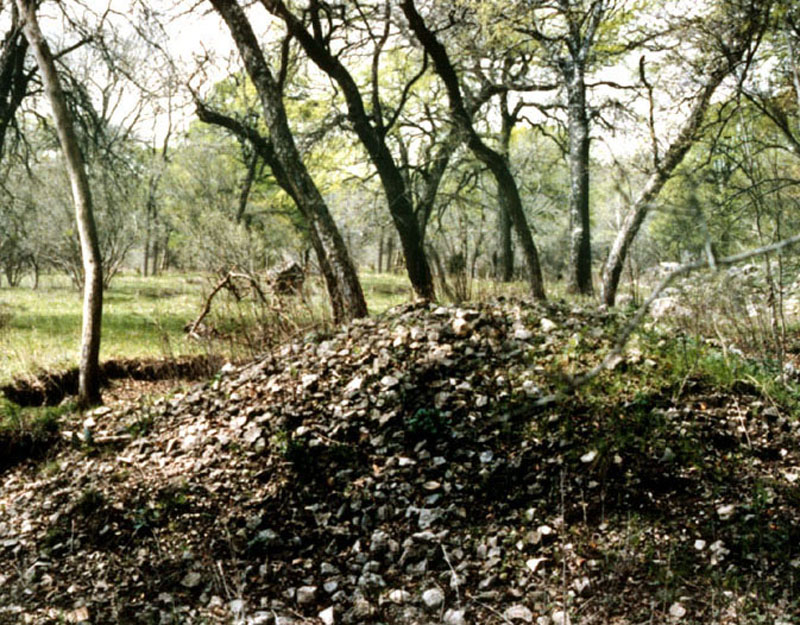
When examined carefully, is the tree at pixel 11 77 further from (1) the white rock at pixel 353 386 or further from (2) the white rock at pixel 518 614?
(2) the white rock at pixel 518 614

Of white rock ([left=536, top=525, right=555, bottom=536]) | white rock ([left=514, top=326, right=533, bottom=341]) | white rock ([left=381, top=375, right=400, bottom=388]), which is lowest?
white rock ([left=536, top=525, right=555, bottom=536])

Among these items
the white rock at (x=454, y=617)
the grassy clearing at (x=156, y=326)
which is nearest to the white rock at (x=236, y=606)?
the white rock at (x=454, y=617)

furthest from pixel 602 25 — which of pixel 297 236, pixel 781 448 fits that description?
pixel 297 236

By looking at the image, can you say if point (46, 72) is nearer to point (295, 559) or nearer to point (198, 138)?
point (295, 559)

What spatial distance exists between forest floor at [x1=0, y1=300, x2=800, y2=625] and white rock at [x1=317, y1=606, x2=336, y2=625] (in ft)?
0.04

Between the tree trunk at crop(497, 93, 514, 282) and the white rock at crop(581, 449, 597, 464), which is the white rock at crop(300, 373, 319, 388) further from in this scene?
the tree trunk at crop(497, 93, 514, 282)

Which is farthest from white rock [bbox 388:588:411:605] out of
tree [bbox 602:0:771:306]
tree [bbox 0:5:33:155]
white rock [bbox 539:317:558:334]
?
tree [bbox 0:5:33:155]

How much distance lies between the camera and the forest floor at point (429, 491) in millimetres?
3320

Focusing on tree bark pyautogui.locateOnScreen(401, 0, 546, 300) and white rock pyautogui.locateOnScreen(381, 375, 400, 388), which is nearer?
white rock pyautogui.locateOnScreen(381, 375, 400, 388)

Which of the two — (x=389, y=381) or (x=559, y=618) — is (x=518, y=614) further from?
(x=389, y=381)

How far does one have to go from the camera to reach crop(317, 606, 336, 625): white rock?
3.21m

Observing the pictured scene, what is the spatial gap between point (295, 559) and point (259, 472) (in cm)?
91

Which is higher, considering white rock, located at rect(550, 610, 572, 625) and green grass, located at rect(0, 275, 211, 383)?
green grass, located at rect(0, 275, 211, 383)

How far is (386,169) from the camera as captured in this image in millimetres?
10484
